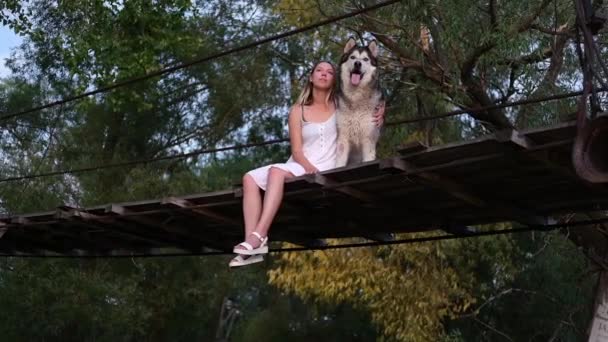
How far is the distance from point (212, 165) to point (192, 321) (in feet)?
8.62

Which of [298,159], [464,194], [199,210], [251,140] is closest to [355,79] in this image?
[298,159]

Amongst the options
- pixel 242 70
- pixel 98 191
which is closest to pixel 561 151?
pixel 242 70

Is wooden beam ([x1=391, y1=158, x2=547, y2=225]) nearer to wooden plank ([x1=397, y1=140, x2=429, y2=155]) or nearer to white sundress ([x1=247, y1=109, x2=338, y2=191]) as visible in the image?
wooden plank ([x1=397, y1=140, x2=429, y2=155])

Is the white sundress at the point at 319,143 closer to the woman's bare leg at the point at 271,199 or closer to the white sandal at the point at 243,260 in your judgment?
the woman's bare leg at the point at 271,199

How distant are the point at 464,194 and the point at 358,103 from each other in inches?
46.6

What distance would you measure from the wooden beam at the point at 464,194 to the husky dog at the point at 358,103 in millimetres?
968

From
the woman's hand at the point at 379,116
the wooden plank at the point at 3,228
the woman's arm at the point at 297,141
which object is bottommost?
the wooden plank at the point at 3,228

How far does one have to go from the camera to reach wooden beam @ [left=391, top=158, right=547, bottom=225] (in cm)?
371

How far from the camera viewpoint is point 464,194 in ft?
13.0

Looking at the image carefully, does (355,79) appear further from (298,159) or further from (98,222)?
(98,222)

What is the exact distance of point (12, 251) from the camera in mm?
6902

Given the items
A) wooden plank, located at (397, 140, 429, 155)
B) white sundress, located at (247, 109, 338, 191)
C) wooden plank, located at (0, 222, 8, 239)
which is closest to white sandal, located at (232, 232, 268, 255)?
white sundress, located at (247, 109, 338, 191)

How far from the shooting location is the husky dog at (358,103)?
4.91 metres

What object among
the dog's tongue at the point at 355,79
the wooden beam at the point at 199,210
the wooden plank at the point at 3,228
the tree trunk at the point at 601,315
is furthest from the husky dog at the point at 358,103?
A: the tree trunk at the point at 601,315
